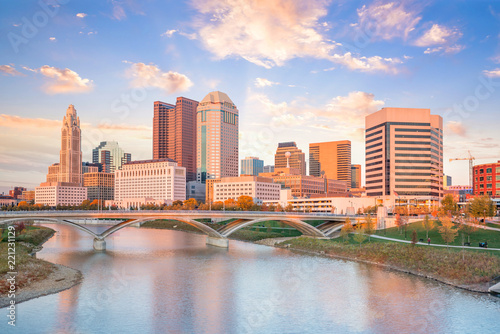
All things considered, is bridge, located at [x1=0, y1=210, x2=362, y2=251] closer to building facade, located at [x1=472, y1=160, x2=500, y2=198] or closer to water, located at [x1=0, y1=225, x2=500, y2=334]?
water, located at [x1=0, y1=225, x2=500, y2=334]

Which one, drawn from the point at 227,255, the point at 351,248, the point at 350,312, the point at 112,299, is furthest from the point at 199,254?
the point at 350,312

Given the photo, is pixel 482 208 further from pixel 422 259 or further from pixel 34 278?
pixel 34 278

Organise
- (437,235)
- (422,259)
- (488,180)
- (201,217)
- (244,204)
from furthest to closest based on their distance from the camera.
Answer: (244,204)
(488,180)
(201,217)
(437,235)
(422,259)

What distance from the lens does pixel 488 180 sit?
140 m

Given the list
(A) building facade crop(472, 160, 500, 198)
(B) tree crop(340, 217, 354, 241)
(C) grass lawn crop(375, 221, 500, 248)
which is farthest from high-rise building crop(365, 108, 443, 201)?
(B) tree crop(340, 217, 354, 241)

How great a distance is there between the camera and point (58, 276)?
Answer: 53719 millimetres

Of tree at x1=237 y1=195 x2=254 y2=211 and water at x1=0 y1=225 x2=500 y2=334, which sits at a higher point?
tree at x1=237 y1=195 x2=254 y2=211

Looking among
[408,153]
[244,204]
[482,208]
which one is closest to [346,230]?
[482,208]

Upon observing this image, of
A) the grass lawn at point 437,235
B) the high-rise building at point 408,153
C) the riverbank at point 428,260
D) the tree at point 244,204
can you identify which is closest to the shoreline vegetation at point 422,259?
the riverbank at point 428,260

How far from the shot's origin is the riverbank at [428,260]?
4991cm

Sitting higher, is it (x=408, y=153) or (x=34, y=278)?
(x=408, y=153)

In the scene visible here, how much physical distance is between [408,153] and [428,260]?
102279 millimetres

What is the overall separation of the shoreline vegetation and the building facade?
7359 cm

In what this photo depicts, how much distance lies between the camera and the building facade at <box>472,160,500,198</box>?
448 ft
